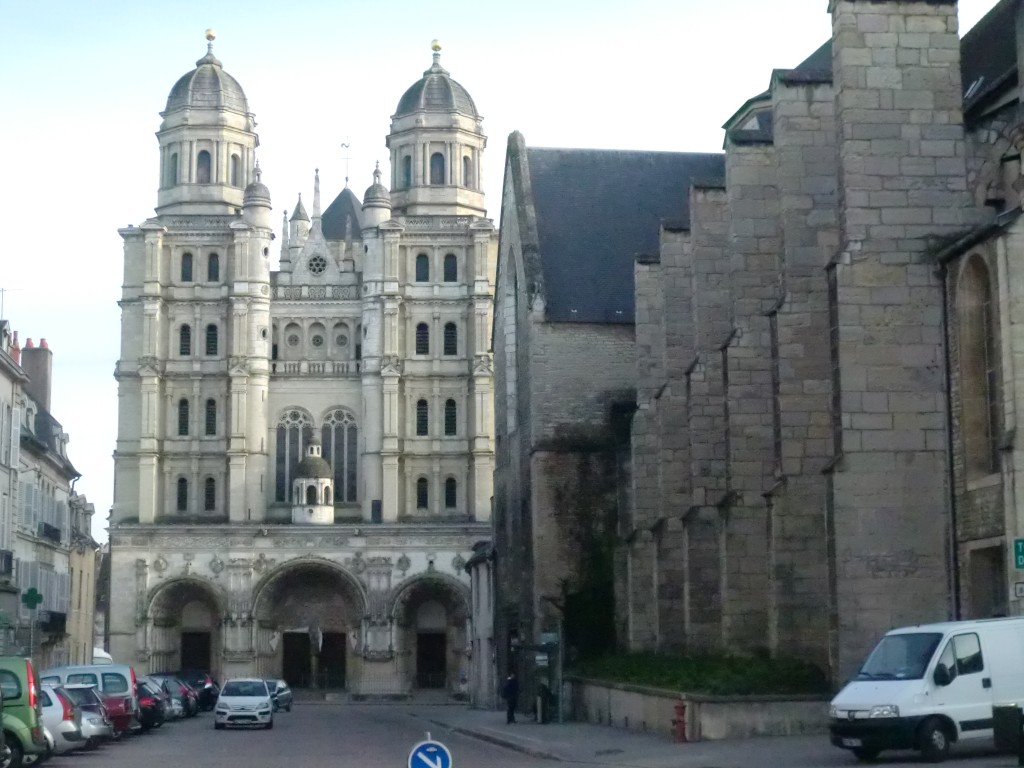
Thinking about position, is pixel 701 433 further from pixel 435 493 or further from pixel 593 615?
pixel 435 493

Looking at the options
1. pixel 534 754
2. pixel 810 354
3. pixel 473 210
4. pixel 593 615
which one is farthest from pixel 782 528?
pixel 473 210

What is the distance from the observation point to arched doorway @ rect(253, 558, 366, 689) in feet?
251

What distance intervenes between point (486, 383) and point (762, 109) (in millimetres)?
43788

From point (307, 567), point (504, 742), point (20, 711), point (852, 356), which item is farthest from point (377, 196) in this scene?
point (20, 711)

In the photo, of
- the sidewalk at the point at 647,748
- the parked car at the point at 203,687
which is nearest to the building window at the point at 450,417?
the parked car at the point at 203,687

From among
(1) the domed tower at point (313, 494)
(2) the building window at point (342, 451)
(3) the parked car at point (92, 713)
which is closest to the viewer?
(3) the parked car at point (92, 713)

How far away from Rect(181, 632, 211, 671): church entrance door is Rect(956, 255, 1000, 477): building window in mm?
60195

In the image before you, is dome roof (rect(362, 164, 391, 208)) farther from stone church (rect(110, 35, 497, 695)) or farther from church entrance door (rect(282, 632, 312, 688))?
church entrance door (rect(282, 632, 312, 688))

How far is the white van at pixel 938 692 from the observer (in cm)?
1703

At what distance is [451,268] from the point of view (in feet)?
268

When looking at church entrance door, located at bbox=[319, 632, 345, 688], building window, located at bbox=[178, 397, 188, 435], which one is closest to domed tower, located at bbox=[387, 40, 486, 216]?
building window, located at bbox=[178, 397, 188, 435]

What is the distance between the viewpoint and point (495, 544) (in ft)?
149

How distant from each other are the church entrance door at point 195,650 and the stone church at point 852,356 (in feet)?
157

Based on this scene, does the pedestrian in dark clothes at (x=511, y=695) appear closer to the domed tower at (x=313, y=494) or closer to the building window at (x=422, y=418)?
the domed tower at (x=313, y=494)
